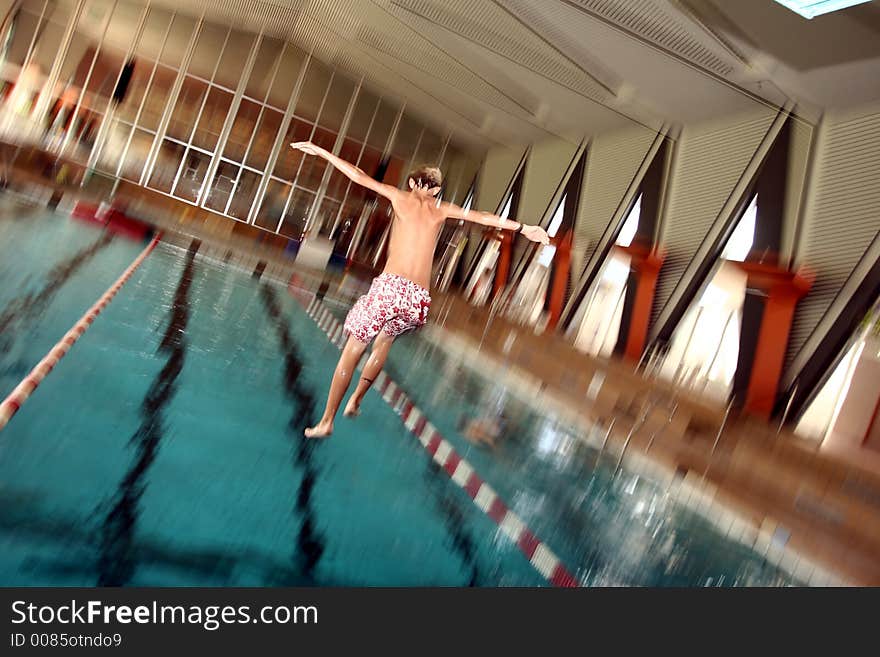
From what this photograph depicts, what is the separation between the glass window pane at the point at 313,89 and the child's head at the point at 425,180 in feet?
19.7

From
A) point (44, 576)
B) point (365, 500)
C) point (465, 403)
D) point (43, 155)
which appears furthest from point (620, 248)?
point (43, 155)

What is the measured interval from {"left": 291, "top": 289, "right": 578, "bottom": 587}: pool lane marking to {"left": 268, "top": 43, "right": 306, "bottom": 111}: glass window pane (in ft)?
23.3

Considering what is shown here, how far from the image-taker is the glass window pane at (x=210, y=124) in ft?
41.8

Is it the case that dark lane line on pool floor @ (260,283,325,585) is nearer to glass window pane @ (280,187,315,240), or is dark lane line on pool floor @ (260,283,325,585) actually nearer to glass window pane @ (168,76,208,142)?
glass window pane @ (280,187,315,240)

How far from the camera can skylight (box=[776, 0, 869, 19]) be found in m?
→ 4.75

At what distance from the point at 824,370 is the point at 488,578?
207 inches

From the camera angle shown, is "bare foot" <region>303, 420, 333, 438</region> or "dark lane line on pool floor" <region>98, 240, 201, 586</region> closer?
"dark lane line on pool floor" <region>98, 240, 201, 586</region>

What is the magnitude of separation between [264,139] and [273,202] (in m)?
2.15

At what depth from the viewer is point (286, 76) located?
12.5m

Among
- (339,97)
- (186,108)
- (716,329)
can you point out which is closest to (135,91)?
(186,108)

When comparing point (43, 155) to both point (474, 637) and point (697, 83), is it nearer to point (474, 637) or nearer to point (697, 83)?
point (697, 83)

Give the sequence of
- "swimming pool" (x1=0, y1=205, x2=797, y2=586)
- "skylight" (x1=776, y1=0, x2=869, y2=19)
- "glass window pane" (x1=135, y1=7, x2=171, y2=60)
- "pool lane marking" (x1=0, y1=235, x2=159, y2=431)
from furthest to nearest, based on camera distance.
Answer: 1. "glass window pane" (x1=135, y1=7, x2=171, y2=60)
2. "skylight" (x1=776, y1=0, x2=869, y2=19)
3. "pool lane marking" (x1=0, y1=235, x2=159, y2=431)
4. "swimming pool" (x1=0, y1=205, x2=797, y2=586)

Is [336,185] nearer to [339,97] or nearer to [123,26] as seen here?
[339,97]

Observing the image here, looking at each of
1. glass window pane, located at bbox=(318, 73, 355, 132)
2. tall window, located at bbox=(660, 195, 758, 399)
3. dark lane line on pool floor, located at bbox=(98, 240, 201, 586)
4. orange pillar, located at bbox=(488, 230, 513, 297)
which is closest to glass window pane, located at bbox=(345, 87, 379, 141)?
glass window pane, located at bbox=(318, 73, 355, 132)
